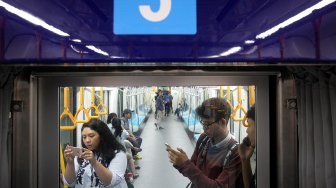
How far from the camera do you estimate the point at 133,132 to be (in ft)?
6.67

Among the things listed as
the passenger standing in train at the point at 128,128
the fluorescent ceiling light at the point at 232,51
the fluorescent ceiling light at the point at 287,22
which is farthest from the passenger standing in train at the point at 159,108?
the fluorescent ceiling light at the point at 287,22

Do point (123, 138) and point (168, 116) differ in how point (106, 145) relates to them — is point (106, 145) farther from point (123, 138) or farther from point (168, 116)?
point (168, 116)

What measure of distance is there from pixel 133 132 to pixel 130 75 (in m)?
0.28

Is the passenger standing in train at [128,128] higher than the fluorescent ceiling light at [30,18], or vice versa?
the fluorescent ceiling light at [30,18]

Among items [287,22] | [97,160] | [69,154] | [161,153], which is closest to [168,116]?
[161,153]

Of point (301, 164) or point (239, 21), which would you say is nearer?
point (239, 21)

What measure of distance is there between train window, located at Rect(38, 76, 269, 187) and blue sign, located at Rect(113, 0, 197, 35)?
0.47 metres

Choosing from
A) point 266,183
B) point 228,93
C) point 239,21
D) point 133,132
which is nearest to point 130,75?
point 133,132

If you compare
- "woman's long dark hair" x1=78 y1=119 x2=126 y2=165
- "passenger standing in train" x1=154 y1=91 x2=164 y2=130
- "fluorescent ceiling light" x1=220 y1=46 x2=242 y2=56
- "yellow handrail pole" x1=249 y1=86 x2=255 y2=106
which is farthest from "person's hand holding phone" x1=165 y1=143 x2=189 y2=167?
"fluorescent ceiling light" x1=220 y1=46 x2=242 y2=56

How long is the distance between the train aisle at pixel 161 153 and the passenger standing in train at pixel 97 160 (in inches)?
4.2

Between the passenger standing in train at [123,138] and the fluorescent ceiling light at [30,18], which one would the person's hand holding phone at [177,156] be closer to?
the passenger standing in train at [123,138]

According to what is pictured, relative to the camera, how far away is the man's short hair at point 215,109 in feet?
6.69

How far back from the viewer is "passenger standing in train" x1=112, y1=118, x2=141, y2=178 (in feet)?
6.69

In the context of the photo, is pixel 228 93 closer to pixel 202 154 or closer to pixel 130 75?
pixel 202 154
